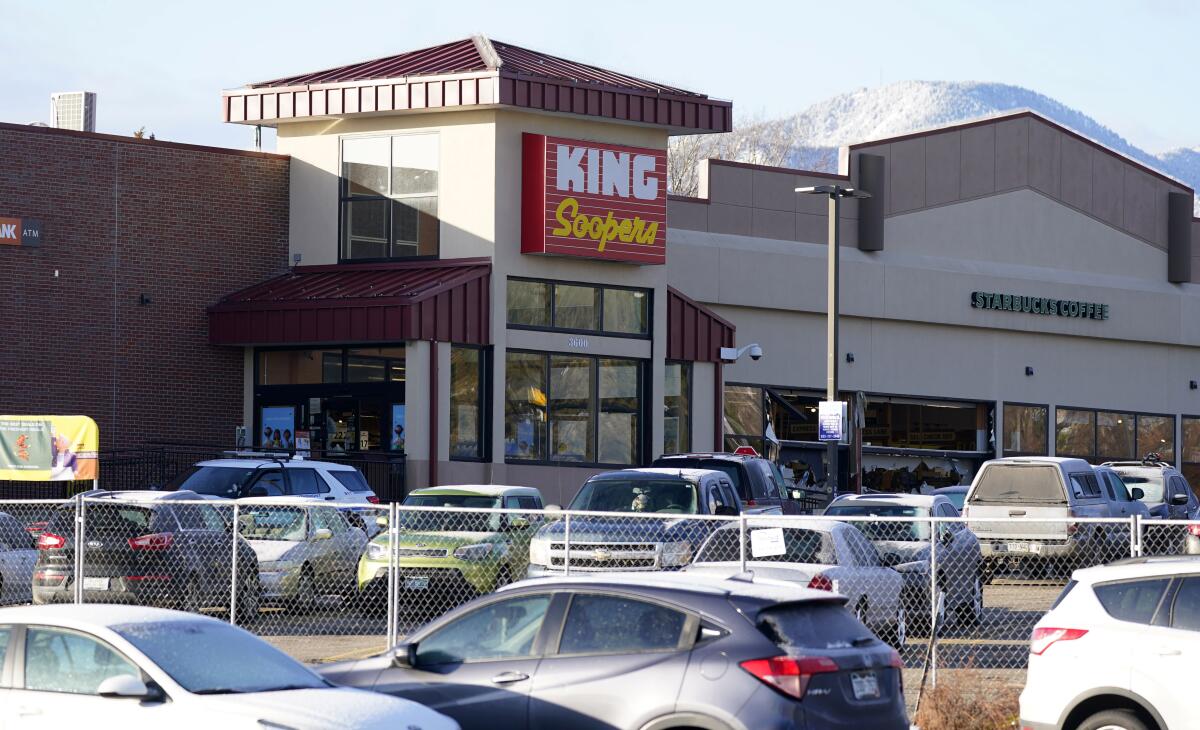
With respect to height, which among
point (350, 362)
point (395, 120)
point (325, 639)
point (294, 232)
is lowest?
point (325, 639)

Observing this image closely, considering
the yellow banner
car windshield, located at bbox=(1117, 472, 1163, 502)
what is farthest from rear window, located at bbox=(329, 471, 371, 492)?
car windshield, located at bbox=(1117, 472, 1163, 502)

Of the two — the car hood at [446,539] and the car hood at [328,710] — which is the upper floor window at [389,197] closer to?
the car hood at [446,539]

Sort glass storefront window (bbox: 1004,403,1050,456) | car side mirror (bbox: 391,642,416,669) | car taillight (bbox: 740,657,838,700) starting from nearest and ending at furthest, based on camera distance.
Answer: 1. car taillight (bbox: 740,657,838,700)
2. car side mirror (bbox: 391,642,416,669)
3. glass storefront window (bbox: 1004,403,1050,456)

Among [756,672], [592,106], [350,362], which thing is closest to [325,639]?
[756,672]

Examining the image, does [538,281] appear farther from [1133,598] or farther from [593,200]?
[1133,598]

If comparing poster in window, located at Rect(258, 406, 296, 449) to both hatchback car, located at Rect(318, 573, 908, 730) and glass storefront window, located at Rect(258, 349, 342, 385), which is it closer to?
glass storefront window, located at Rect(258, 349, 342, 385)

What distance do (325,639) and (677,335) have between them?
687 inches

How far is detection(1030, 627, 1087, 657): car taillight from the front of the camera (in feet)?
36.6

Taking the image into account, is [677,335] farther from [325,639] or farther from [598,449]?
[325,639]

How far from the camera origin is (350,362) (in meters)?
31.3

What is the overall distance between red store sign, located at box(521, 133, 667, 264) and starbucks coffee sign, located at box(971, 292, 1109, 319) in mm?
13513

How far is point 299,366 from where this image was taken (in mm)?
32125

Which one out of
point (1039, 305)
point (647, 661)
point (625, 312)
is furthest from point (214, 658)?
point (1039, 305)

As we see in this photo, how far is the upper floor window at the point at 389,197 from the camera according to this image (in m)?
31.9
